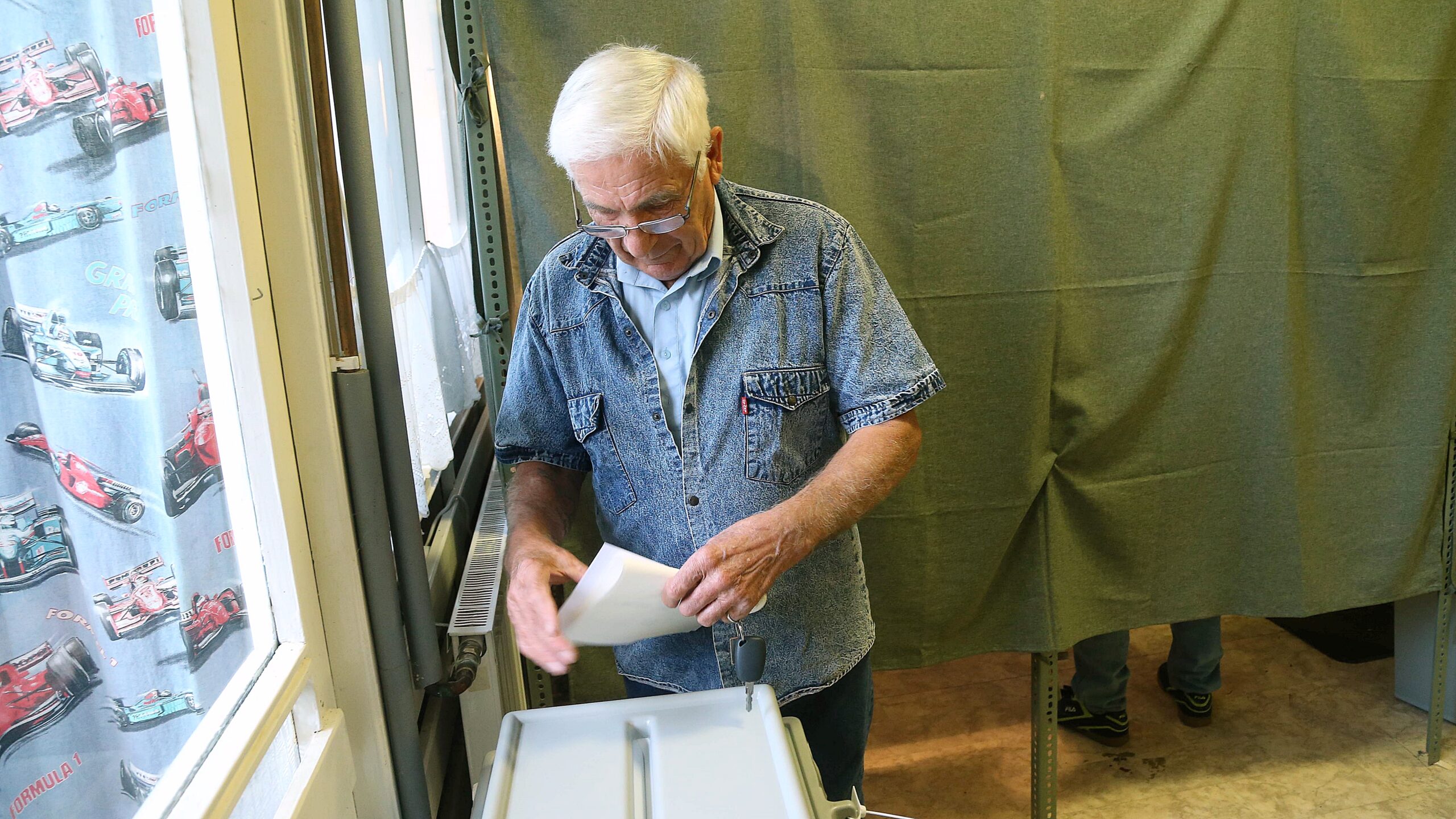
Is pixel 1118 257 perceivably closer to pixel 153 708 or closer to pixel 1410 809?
pixel 1410 809

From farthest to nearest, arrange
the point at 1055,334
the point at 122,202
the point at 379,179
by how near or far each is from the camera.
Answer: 1. the point at 1055,334
2. the point at 379,179
3. the point at 122,202

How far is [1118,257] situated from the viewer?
1.75 m

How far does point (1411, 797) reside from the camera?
2143 millimetres

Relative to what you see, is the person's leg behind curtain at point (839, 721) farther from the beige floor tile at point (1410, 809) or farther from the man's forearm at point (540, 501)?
the beige floor tile at point (1410, 809)

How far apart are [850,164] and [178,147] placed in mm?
1109

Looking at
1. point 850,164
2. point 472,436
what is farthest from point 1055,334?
point 472,436

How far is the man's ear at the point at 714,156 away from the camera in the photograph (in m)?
1.14

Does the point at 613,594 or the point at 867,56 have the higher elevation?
the point at 867,56

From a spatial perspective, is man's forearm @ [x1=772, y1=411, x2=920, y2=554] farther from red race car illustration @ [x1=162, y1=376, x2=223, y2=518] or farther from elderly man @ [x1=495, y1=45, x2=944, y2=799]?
red race car illustration @ [x1=162, y1=376, x2=223, y2=518]

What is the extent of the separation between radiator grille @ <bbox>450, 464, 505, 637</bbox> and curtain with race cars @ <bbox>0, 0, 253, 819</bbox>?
38 cm

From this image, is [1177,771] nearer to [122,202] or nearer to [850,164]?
[850,164]

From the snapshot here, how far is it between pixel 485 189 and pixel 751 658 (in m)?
0.94

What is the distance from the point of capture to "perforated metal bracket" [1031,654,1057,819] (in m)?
1.93

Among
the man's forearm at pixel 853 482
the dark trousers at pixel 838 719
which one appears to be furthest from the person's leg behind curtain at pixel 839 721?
the man's forearm at pixel 853 482
